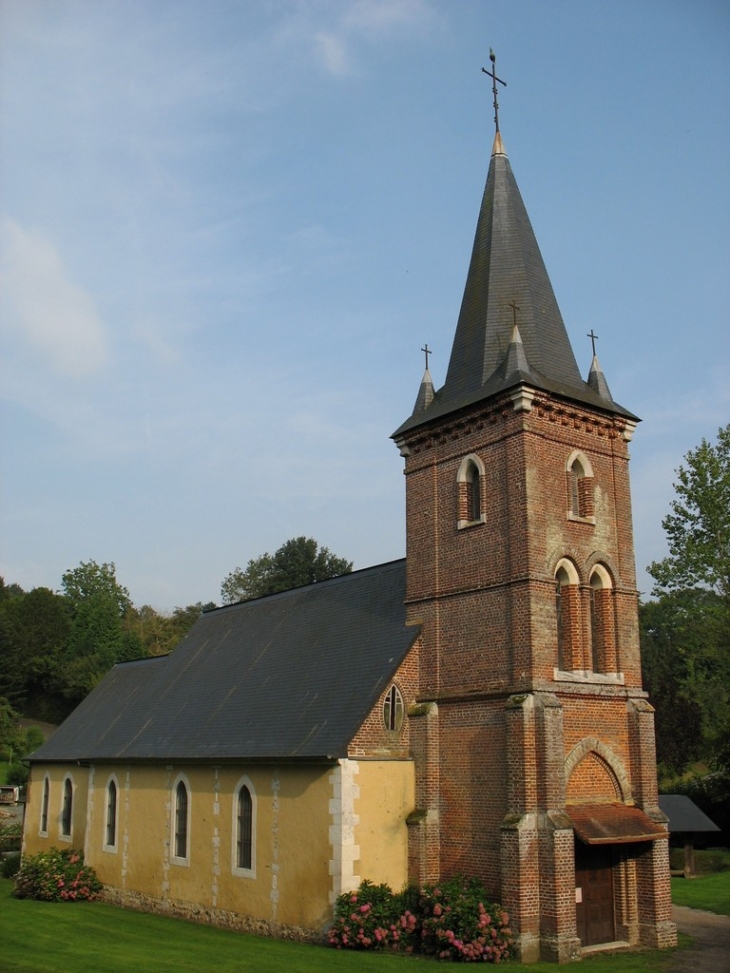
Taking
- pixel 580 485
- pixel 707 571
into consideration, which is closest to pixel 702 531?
pixel 707 571

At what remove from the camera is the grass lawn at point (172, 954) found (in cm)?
1702

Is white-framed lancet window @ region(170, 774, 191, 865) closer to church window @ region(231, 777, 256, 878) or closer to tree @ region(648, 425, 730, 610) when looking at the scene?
church window @ region(231, 777, 256, 878)

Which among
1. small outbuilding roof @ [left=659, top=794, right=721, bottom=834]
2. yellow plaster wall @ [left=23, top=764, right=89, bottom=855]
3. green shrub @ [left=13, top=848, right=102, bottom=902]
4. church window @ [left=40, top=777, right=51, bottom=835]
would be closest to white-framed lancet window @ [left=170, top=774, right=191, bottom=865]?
green shrub @ [left=13, top=848, right=102, bottom=902]

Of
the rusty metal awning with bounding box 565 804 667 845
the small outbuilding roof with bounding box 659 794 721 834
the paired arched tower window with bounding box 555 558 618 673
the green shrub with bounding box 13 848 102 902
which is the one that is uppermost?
the paired arched tower window with bounding box 555 558 618 673

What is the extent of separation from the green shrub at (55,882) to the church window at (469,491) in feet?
54.0

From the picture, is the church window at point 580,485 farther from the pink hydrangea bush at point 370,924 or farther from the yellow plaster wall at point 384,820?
the pink hydrangea bush at point 370,924

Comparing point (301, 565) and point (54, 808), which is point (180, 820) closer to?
point (54, 808)

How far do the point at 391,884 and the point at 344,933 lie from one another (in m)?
1.68

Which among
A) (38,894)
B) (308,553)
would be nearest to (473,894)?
(38,894)

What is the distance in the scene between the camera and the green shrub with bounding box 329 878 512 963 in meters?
17.6

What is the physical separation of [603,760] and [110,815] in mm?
16126

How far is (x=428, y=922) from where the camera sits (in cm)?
1844

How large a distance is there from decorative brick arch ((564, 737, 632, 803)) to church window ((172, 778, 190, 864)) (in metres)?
10.7

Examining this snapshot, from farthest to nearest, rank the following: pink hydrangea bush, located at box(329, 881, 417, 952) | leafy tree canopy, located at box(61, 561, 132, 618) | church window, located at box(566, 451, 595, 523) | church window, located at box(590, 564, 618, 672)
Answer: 1. leafy tree canopy, located at box(61, 561, 132, 618)
2. church window, located at box(566, 451, 595, 523)
3. church window, located at box(590, 564, 618, 672)
4. pink hydrangea bush, located at box(329, 881, 417, 952)
